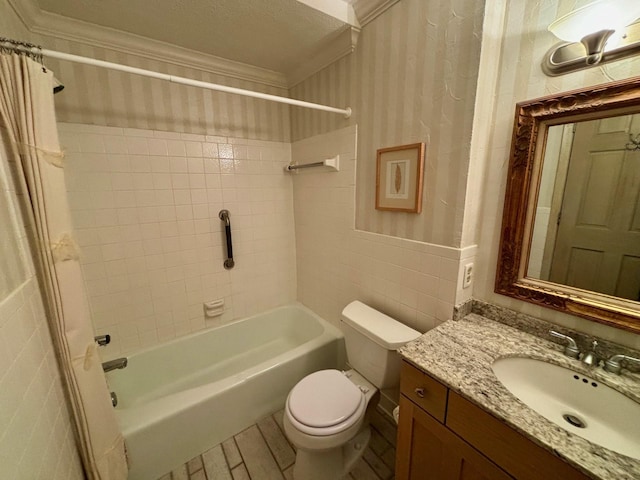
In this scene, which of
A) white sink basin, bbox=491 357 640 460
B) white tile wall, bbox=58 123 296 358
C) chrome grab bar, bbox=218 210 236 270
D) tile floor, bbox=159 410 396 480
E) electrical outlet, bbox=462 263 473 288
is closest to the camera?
white sink basin, bbox=491 357 640 460

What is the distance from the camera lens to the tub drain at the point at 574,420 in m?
0.82

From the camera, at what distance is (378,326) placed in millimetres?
1354

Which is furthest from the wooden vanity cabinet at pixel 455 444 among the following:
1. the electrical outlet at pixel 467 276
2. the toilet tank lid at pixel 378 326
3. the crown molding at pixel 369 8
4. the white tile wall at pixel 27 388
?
the crown molding at pixel 369 8

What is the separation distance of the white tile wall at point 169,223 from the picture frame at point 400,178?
3.27 feet

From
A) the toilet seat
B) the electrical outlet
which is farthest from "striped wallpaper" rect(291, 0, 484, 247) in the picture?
the toilet seat

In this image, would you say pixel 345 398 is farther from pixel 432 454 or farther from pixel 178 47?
pixel 178 47

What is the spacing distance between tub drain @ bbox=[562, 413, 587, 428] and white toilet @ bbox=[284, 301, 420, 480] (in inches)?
21.5

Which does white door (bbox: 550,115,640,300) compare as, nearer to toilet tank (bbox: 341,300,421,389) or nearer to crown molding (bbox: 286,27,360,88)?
toilet tank (bbox: 341,300,421,389)

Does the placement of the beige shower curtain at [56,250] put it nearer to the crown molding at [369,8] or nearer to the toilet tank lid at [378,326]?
the toilet tank lid at [378,326]

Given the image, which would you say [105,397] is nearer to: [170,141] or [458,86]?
[170,141]

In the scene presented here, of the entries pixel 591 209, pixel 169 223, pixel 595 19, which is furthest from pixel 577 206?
pixel 169 223

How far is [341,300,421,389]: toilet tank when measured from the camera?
1.27 m

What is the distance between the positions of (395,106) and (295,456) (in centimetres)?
194

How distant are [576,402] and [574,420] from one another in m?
0.06
